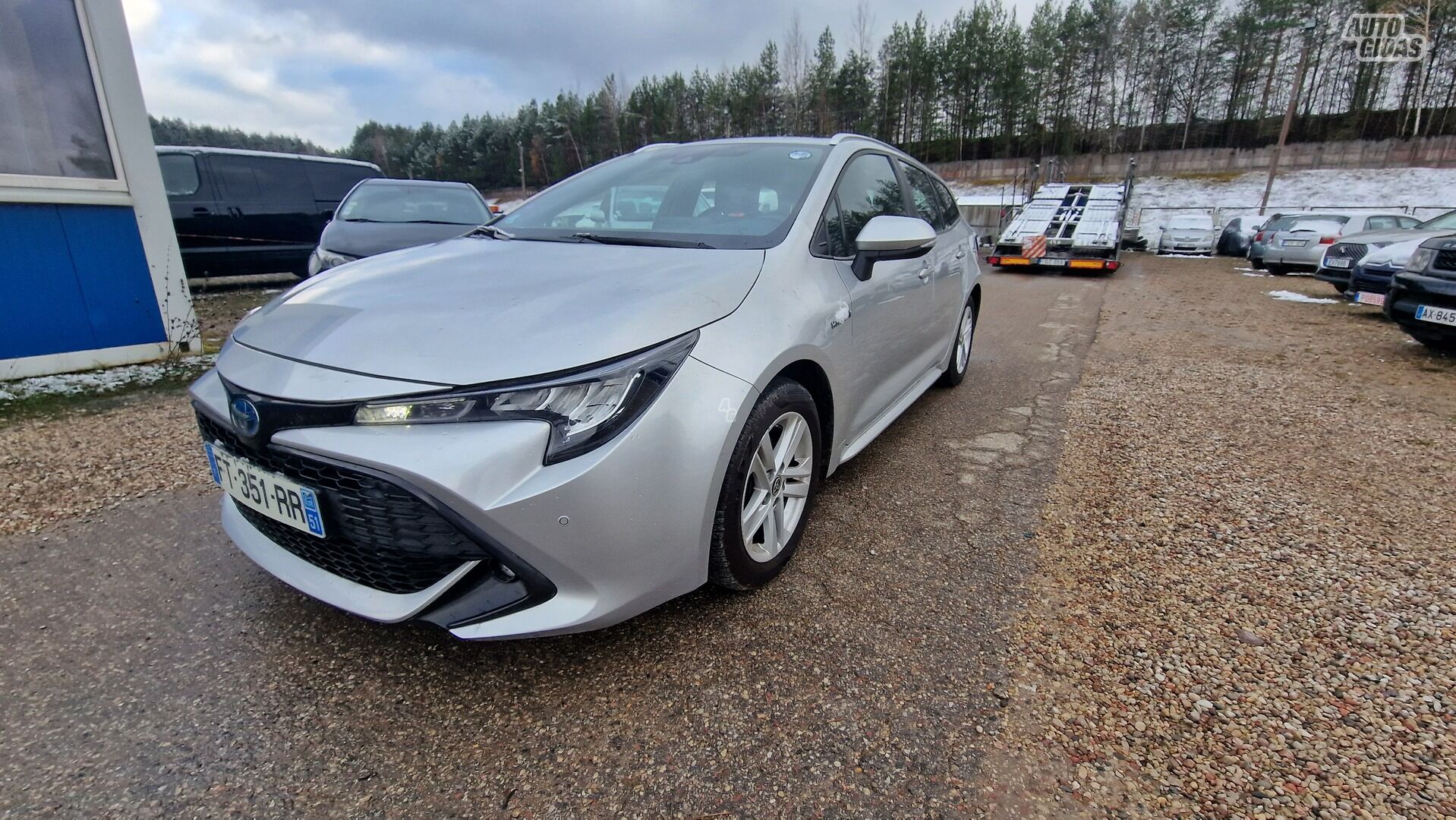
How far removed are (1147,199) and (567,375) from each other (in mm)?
43798

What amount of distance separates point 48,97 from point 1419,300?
10.1m

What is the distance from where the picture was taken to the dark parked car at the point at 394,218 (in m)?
5.71

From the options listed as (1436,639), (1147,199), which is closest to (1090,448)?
(1436,639)

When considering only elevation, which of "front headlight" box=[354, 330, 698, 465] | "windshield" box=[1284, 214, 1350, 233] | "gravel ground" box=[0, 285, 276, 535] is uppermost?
"front headlight" box=[354, 330, 698, 465]

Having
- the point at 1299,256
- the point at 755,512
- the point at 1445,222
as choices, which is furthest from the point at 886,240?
the point at 1299,256

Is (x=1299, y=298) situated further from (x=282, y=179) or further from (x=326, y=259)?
(x=282, y=179)

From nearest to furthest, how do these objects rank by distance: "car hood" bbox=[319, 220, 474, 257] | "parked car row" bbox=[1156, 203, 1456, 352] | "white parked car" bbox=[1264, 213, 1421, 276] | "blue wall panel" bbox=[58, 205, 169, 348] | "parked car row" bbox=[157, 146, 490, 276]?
"blue wall panel" bbox=[58, 205, 169, 348] → "parked car row" bbox=[1156, 203, 1456, 352] → "car hood" bbox=[319, 220, 474, 257] → "parked car row" bbox=[157, 146, 490, 276] → "white parked car" bbox=[1264, 213, 1421, 276]

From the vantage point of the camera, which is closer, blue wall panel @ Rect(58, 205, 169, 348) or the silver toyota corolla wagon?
the silver toyota corolla wagon

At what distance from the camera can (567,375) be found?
4.91ft

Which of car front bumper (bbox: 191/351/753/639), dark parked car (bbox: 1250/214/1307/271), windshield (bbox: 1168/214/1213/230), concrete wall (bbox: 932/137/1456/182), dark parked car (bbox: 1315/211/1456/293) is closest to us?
car front bumper (bbox: 191/351/753/639)

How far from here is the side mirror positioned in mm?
2340

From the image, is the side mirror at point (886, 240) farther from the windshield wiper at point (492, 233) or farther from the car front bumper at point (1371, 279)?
the car front bumper at point (1371, 279)

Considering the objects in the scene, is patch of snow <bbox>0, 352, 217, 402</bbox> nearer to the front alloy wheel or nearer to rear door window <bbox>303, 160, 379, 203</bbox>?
the front alloy wheel

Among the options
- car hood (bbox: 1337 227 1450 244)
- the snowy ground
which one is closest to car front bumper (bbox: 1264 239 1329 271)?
car hood (bbox: 1337 227 1450 244)
